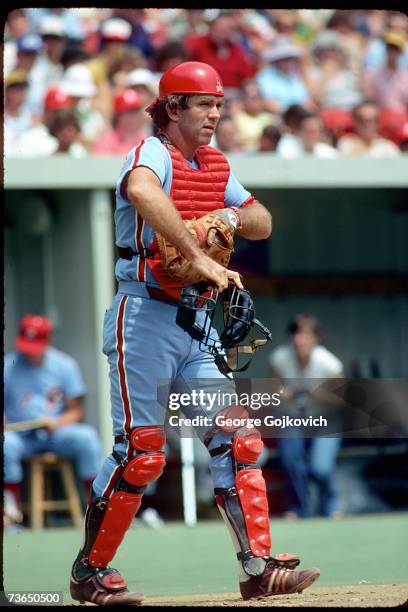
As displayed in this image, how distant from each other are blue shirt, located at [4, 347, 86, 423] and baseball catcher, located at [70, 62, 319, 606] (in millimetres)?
4604

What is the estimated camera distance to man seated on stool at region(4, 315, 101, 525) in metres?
9.00

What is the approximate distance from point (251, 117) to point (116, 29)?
1.50 metres

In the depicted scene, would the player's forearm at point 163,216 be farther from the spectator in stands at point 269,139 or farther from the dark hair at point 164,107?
the spectator in stands at point 269,139

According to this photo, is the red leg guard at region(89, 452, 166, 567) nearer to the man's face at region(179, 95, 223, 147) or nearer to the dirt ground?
the dirt ground

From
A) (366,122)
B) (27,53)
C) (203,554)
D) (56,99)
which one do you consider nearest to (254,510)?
(203,554)

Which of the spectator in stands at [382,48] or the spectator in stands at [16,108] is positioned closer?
the spectator in stands at [16,108]

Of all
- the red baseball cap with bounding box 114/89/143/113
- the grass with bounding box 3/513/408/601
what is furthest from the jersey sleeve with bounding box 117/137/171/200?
the red baseball cap with bounding box 114/89/143/113

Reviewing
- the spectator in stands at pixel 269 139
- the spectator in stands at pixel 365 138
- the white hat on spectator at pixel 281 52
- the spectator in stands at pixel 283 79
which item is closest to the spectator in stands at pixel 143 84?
the spectator in stands at pixel 269 139

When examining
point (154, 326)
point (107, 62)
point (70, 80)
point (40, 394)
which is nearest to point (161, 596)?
point (154, 326)

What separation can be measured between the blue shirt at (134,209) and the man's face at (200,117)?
4.8 inches

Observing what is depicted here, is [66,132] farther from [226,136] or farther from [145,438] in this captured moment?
[145,438]

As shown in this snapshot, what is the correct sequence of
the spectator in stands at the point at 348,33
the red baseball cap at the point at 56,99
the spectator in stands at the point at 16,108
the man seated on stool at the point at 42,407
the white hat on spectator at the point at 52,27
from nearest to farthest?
the man seated on stool at the point at 42,407, the spectator in stands at the point at 16,108, the red baseball cap at the point at 56,99, the white hat on spectator at the point at 52,27, the spectator in stands at the point at 348,33

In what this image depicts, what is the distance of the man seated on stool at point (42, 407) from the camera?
900cm

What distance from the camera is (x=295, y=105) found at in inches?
409
